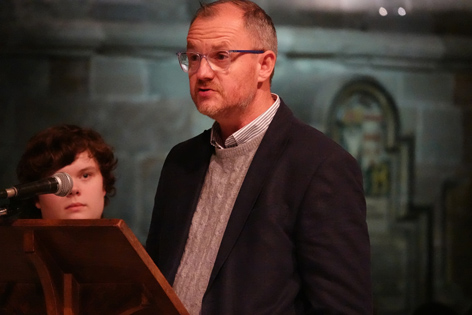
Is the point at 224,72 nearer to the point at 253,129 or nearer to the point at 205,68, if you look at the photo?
the point at 205,68

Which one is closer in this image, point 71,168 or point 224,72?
point 224,72

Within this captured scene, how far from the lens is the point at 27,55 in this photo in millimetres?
4086

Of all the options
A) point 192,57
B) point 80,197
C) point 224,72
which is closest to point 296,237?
point 224,72

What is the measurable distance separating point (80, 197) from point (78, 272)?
2.96 feet

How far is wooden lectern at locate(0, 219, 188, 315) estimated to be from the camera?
1.58 meters

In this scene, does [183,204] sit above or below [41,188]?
below

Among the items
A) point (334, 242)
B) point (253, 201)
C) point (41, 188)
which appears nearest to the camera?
point (41, 188)

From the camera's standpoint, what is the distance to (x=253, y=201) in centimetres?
203

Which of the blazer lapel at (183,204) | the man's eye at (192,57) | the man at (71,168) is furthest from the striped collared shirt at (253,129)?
the man at (71,168)

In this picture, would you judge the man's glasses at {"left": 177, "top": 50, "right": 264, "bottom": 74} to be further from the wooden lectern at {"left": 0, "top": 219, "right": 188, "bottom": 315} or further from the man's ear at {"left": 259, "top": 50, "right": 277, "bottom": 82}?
the wooden lectern at {"left": 0, "top": 219, "right": 188, "bottom": 315}

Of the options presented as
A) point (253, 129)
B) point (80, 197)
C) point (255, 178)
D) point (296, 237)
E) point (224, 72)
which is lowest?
point (80, 197)

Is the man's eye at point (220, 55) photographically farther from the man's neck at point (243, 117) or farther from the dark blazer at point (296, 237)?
the dark blazer at point (296, 237)

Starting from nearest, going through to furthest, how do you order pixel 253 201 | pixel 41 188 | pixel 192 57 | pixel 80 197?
1. pixel 41 188
2. pixel 253 201
3. pixel 192 57
4. pixel 80 197

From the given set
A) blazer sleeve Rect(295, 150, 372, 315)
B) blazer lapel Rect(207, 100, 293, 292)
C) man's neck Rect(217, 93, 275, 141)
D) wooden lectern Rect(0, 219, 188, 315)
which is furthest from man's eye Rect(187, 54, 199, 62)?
wooden lectern Rect(0, 219, 188, 315)
